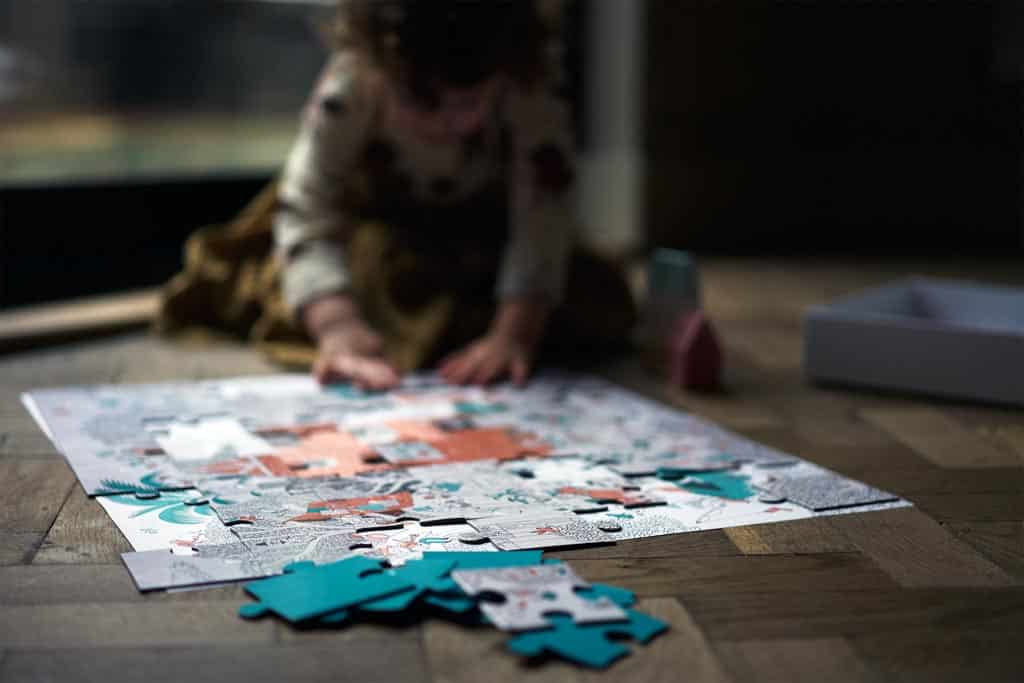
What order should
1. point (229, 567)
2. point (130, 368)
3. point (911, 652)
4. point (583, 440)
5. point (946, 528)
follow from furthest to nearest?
1. point (130, 368)
2. point (583, 440)
3. point (946, 528)
4. point (229, 567)
5. point (911, 652)

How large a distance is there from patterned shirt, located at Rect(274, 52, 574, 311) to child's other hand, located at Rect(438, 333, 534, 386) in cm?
8

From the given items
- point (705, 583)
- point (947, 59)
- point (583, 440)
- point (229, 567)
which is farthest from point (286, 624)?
point (947, 59)

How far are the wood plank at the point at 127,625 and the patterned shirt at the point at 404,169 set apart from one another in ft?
3.07

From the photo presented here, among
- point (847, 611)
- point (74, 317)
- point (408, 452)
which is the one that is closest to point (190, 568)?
point (408, 452)

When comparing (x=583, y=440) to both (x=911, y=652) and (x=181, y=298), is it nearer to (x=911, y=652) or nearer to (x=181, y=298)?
(x=911, y=652)

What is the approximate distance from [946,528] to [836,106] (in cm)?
230

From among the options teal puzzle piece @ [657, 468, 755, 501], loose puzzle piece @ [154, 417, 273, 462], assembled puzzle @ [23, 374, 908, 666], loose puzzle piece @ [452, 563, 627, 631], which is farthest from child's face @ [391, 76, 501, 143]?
loose puzzle piece @ [452, 563, 627, 631]

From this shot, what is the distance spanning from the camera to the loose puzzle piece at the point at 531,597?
876 mm

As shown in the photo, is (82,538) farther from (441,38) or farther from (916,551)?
(441,38)

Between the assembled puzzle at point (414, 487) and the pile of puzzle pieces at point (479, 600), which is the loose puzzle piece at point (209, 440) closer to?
the assembled puzzle at point (414, 487)

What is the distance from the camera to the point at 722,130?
3203 millimetres

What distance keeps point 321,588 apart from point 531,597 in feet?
0.53

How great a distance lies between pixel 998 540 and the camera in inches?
42.6

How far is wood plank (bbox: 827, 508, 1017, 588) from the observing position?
989 millimetres
